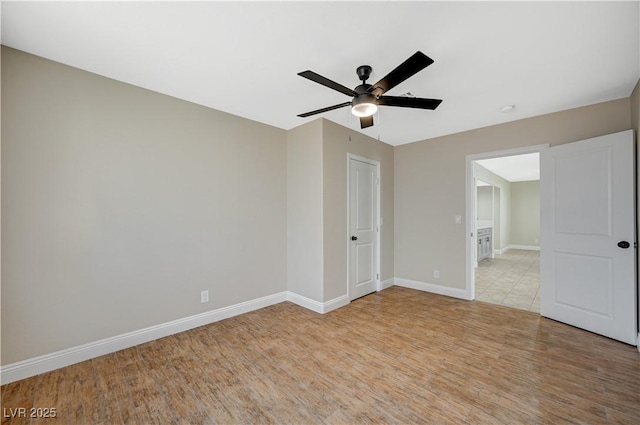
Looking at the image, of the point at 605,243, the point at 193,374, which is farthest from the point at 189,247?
the point at 605,243

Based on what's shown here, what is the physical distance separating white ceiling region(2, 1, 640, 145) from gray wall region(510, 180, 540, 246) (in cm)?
755

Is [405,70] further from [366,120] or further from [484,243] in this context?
[484,243]

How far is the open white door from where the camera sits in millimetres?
2609

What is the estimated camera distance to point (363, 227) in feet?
13.4

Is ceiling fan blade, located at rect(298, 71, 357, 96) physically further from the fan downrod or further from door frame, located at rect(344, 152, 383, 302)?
door frame, located at rect(344, 152, 383, 302)

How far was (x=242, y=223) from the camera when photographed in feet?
11.2

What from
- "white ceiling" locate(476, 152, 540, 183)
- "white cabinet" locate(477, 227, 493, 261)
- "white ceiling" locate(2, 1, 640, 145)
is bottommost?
"white cabinet" locate(477, 227, 493, 261)

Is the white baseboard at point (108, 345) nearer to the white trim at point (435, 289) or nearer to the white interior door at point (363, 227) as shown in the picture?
the white interior door at point (363, 227)

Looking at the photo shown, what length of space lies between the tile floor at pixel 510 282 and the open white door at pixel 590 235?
600 millimetres

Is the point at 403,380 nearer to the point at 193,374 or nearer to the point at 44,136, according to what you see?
the point at 193,374

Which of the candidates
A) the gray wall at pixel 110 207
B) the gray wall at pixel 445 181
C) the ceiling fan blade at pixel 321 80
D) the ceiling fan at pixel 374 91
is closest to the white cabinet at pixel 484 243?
the gray wall at pixel 445 181

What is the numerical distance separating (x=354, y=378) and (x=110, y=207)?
2.64m

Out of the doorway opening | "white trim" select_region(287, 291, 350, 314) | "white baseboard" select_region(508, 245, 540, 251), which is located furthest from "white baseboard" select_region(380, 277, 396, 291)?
"white baseboard" select_region(508, 245, 540, 251)

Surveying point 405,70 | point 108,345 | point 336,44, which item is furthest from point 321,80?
point 108,345
